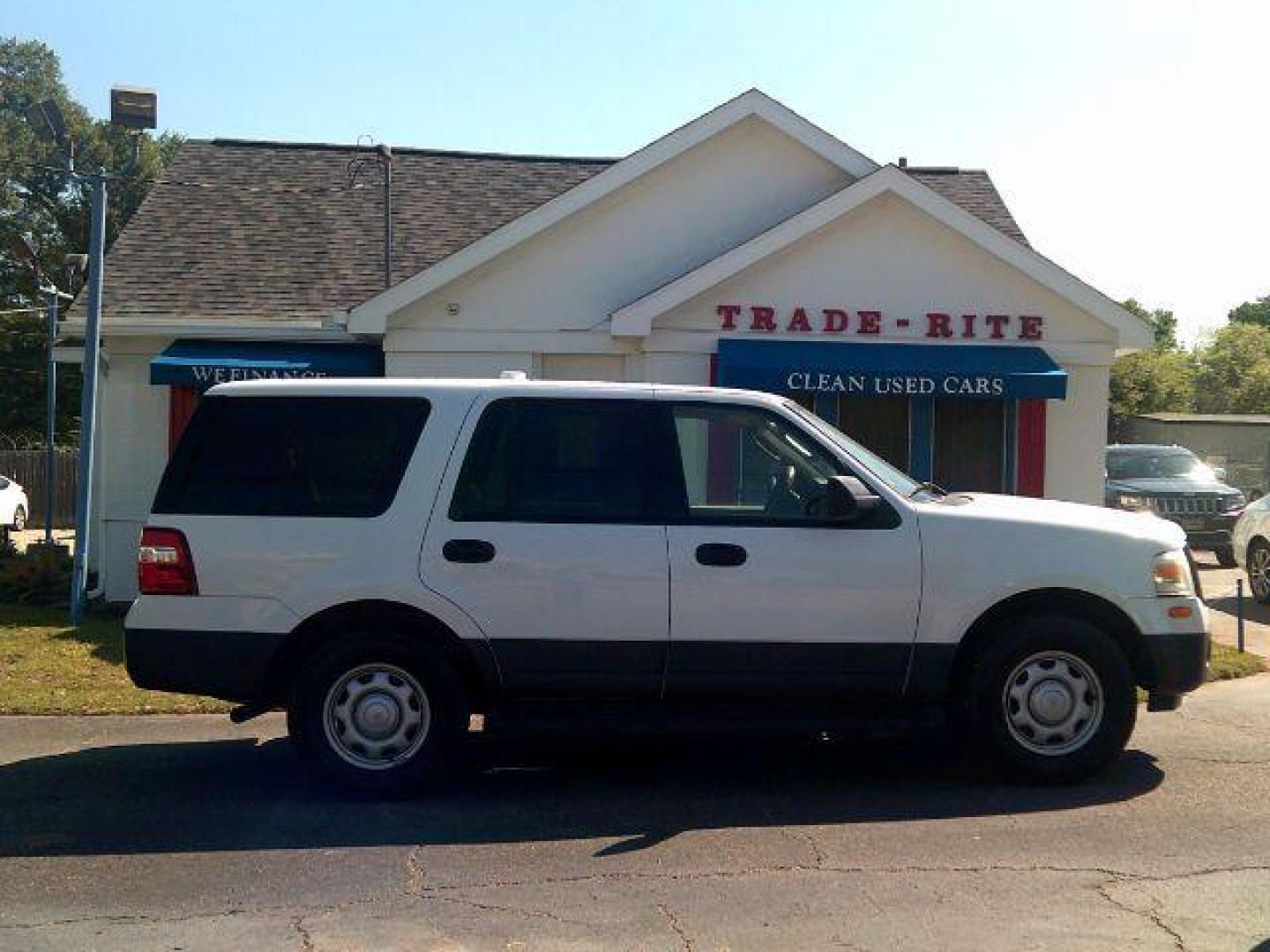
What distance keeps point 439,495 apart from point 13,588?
355 inches

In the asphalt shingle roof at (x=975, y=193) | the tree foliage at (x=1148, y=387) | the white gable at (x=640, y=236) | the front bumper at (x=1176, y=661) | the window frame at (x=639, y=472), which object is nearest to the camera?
the window frame at (x=639, y=472)

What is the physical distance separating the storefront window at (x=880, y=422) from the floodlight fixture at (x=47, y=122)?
308 inches

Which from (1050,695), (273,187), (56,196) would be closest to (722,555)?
(1050,695)

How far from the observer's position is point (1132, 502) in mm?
17797

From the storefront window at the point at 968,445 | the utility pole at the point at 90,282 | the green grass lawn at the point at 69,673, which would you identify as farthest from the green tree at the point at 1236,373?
the green grass lawn at the point at 69,673

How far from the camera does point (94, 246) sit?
12477 mm

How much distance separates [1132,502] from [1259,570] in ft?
13.1

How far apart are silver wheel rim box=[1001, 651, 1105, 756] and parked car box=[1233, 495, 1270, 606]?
8287 mm

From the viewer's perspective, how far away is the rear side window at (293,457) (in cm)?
652

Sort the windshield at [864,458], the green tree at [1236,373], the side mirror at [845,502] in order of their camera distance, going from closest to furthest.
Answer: the side mirror at [845,502] < the windshield at [864,458] < the green tree at [1236,373]

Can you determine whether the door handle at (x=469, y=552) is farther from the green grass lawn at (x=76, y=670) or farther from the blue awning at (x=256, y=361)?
the blue awning at (x=256, y=361)

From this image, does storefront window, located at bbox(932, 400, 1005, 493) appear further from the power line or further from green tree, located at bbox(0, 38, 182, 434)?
green tree, located at bbox(0, 38, 182, 434)

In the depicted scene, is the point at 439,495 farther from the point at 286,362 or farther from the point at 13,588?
the point at 13,588

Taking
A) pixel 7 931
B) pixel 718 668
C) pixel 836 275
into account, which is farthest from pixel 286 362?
pixel 7 931
